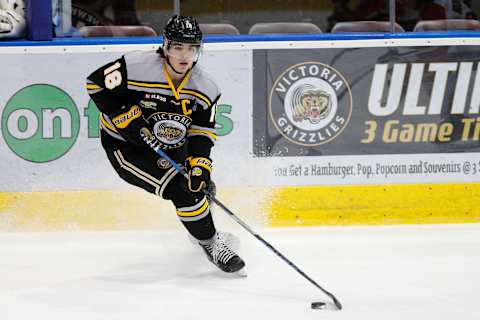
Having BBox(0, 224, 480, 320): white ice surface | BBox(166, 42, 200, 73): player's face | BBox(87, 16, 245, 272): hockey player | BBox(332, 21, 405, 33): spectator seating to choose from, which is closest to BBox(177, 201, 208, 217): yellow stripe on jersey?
BBox(87, 16, 245, 272): hockey player

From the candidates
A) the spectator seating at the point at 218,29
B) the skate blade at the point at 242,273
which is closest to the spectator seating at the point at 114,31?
the spectator seating at the point at 218,29

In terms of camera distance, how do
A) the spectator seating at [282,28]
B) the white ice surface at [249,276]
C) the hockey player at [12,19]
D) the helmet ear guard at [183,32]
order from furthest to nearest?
the spectator seating at [282,28] → the hockey player at [12,19] → the helmet ear guard at [183,32] → the white ice surface at [249,276]

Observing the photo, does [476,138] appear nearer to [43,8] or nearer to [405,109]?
[405,109]

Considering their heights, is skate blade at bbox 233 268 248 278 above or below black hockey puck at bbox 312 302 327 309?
below

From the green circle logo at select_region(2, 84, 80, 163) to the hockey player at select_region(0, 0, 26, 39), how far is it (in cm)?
28

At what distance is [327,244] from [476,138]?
102 cm

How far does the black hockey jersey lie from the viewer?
3.10 meters

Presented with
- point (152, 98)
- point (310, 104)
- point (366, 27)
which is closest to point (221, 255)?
point (152, 98)

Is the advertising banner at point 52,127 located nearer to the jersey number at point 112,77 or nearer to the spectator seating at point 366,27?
the spectator seating at point 366,27

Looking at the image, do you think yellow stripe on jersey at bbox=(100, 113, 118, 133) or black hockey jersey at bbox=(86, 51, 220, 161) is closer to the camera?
black hockey jersey at bbox=(86, 51, 220, 161)

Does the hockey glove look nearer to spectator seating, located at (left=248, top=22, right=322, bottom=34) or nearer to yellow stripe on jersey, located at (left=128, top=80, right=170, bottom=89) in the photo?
yellow stripe on jersey, located at (left=128, top=80, right=170, bottom=89)

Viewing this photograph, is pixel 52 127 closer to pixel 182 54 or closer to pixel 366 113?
pixel 182 54

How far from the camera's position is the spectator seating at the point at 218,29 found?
162 inches

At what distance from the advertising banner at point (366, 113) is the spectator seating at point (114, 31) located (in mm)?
579
